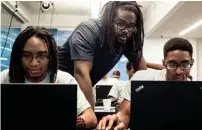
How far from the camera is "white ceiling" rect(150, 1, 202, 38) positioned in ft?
13.8

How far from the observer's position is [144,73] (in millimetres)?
1661

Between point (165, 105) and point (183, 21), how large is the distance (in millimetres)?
4895

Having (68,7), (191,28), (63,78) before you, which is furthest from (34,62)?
(191,28)

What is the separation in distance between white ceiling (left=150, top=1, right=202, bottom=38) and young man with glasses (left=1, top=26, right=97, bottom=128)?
295 centimetres

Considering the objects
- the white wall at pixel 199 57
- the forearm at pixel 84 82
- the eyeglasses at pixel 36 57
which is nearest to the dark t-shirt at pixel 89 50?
the forearm at pixel 84 82

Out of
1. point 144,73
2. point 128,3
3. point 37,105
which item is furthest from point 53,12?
point 37,105

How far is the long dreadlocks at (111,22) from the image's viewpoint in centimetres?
190

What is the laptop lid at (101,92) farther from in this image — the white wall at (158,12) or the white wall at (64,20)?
the white wall at (64,20)

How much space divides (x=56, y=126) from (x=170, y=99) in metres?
0.28

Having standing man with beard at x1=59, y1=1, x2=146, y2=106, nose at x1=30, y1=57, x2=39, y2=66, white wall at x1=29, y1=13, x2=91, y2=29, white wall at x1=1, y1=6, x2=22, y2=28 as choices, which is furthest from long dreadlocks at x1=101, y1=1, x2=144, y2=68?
white wall at x1=29, y1=13, x2=91, y2=29

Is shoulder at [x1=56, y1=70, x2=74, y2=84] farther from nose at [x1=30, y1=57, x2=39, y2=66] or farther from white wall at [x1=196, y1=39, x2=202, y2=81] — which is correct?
white wall at [x1=196, y1=39, x2=202, y2=81]

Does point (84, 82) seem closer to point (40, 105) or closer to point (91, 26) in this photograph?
point (91, 26)

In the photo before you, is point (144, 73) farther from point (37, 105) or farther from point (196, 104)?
point (37, 105)

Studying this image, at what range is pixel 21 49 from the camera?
4.27 feet
